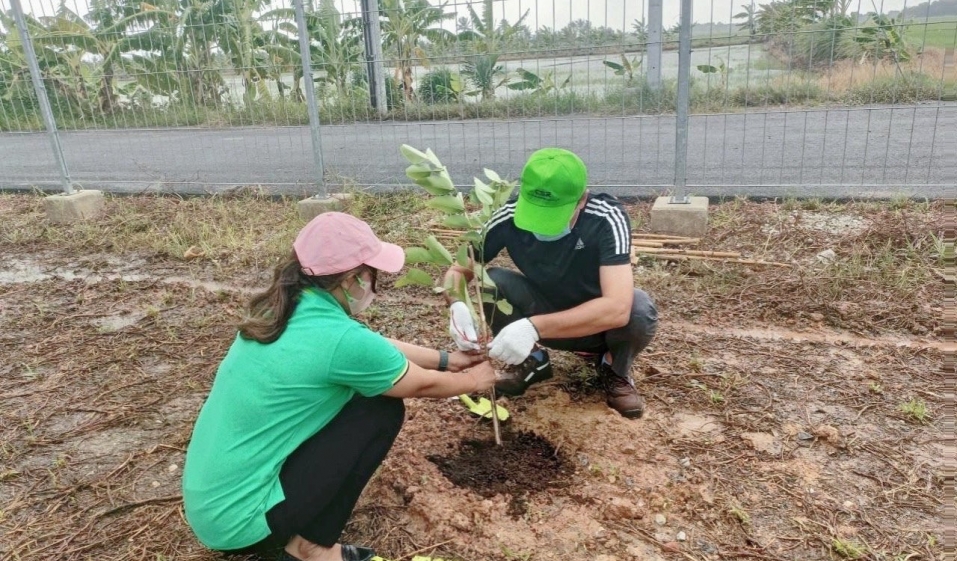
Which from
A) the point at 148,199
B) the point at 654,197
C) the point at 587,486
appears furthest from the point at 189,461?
the point at 148,199

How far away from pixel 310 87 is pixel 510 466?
3334 millimetres

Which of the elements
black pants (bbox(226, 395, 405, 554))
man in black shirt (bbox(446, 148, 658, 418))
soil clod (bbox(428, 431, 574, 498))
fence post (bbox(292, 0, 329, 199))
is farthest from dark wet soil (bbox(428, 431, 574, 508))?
fence post (bbox(292, 0, 329, 199))

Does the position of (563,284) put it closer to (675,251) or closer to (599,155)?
(675,251)

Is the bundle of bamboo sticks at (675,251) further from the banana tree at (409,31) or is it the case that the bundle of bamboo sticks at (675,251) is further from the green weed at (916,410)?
the banana tree at (409,31)

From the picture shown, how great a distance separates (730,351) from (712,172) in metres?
3.04

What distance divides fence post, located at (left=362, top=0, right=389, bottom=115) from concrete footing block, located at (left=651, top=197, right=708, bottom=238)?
86.4 inches

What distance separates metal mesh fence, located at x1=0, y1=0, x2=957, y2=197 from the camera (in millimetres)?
4273

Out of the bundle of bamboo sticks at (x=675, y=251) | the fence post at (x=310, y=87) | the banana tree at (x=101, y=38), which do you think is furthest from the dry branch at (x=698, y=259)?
the banana tree at (x=101, y=38)

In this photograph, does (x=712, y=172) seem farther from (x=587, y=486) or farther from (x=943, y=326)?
(x=587, y=486)

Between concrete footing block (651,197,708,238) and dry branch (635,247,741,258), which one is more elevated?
concrete footing block (651,197,708,238)

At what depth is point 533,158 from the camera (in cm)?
222

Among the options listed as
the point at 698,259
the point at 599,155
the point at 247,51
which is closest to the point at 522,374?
the point at 698,259

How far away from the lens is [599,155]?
642 centimetres

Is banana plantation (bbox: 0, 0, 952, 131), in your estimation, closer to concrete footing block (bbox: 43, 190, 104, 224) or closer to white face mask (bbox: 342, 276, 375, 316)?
concrete footing block (bbox: 43, 190, 104, 224)
